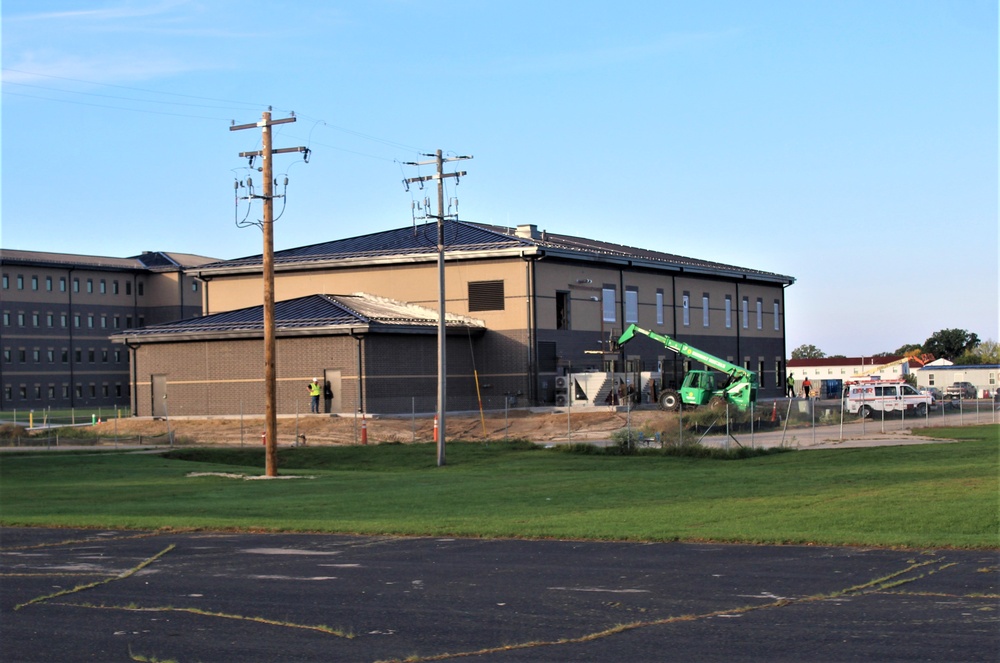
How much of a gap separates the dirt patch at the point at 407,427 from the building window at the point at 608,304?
854cm

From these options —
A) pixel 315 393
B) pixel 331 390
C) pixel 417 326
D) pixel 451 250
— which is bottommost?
pixel 315 393

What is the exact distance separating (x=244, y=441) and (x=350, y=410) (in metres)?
5.92

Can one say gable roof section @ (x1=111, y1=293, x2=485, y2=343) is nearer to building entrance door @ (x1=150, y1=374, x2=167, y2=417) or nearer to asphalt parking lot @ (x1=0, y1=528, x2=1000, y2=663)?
building entrance door @ (x1=150, y1=374, x2=167, y2=417)

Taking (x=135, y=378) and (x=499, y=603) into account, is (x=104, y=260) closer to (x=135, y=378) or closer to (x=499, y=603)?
(x=135, y=378)

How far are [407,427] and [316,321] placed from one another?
7.16 m

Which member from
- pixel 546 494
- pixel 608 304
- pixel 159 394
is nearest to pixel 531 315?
pixel 608 304

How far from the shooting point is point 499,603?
40.9 feet

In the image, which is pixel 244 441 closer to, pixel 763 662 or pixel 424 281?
pixel 424 281

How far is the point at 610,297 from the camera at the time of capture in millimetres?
62625

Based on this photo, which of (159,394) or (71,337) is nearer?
(159,394)

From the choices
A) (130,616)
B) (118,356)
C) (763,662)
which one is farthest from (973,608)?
(118,356)

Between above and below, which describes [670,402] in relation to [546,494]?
above

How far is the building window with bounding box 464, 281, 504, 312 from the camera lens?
191 ft

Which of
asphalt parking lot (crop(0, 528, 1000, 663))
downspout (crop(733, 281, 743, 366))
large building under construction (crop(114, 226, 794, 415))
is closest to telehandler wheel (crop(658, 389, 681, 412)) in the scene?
large building under construction (crop(114, 226, 794, 415))
